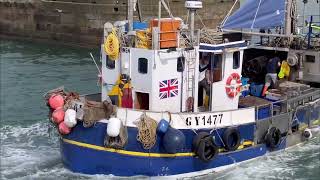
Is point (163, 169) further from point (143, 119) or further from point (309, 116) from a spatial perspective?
point (309, 116)

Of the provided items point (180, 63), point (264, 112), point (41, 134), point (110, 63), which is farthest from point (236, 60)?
point (41, 134)

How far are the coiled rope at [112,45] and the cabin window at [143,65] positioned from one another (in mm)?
641

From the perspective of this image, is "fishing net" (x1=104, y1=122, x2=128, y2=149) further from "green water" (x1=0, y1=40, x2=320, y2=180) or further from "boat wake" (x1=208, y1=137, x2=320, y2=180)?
"boat wake" (x1=208, y1=137, x2=320, y2=180)

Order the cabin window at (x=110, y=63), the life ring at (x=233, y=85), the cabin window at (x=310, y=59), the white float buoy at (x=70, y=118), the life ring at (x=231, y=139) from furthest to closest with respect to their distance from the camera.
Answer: the cabin window at (x=310, y=59) < the life ring at (x=233, y=85) < the cabin window at (x=110, y=63) < the life ring at (x=231, y=139) < the white float buoy at (x=70, y=118)

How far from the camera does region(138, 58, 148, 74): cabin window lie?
1481 centimetres

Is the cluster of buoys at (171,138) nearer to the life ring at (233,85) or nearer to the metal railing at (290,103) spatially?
the life ring at (233,85)

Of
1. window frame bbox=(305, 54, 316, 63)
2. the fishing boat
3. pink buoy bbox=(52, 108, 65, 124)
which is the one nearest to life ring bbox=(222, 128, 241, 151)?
the fishing boat

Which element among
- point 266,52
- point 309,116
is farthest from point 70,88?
point 309,116

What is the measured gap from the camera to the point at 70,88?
1048 inches

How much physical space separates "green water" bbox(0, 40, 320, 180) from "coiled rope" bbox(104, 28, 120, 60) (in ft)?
10.1

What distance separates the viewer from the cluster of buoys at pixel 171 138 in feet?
46.1

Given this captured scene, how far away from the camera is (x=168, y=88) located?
15055 mm

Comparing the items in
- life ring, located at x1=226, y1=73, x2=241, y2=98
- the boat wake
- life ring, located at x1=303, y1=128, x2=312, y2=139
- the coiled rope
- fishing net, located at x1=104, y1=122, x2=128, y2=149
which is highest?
the coiled rope

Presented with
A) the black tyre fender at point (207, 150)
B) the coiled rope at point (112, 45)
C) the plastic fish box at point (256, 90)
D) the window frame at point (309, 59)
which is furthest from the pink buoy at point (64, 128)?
the window frame at point (309, 59)
